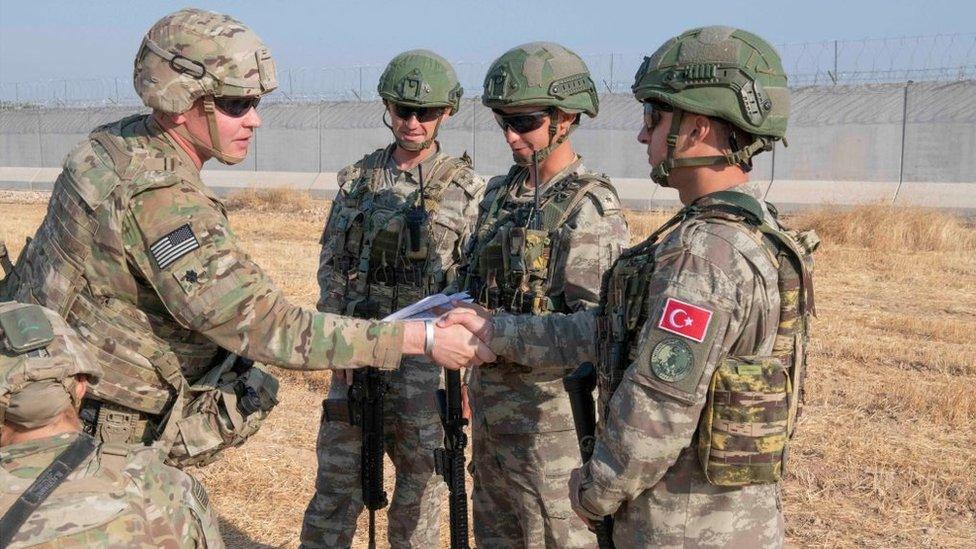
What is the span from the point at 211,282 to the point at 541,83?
5.70 feet

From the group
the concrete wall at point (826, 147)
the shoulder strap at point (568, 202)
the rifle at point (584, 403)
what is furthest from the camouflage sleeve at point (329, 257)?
the concrete wall at point (826, 147)

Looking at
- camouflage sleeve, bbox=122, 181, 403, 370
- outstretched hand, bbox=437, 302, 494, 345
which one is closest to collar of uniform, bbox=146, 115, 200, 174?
camouflage sleeve, bbox=122, 181, 403, 370

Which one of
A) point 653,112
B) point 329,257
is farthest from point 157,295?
point 329,257

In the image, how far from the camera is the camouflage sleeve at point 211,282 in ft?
10.3

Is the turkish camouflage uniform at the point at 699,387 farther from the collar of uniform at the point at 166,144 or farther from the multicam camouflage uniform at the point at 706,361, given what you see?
the collar of uniform at the point at 166,144

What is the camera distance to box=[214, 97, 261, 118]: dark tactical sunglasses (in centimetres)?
347

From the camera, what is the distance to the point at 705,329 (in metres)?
2.61

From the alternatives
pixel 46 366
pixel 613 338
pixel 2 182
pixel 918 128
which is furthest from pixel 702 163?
pixel 2 182

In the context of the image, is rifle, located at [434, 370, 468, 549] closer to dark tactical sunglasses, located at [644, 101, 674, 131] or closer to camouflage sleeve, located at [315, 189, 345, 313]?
camouflage sleeve, located at [315, 189, 345, 313]

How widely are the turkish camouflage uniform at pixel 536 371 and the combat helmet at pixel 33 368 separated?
1917mm

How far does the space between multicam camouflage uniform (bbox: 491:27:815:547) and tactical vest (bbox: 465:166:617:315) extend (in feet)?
3.33

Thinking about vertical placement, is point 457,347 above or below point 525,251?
below

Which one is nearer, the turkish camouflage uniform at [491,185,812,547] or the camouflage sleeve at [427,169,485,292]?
the turkish camouflage uniform at [491,185,812,547]

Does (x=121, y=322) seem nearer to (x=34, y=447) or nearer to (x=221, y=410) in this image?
(x=221, y=410)
